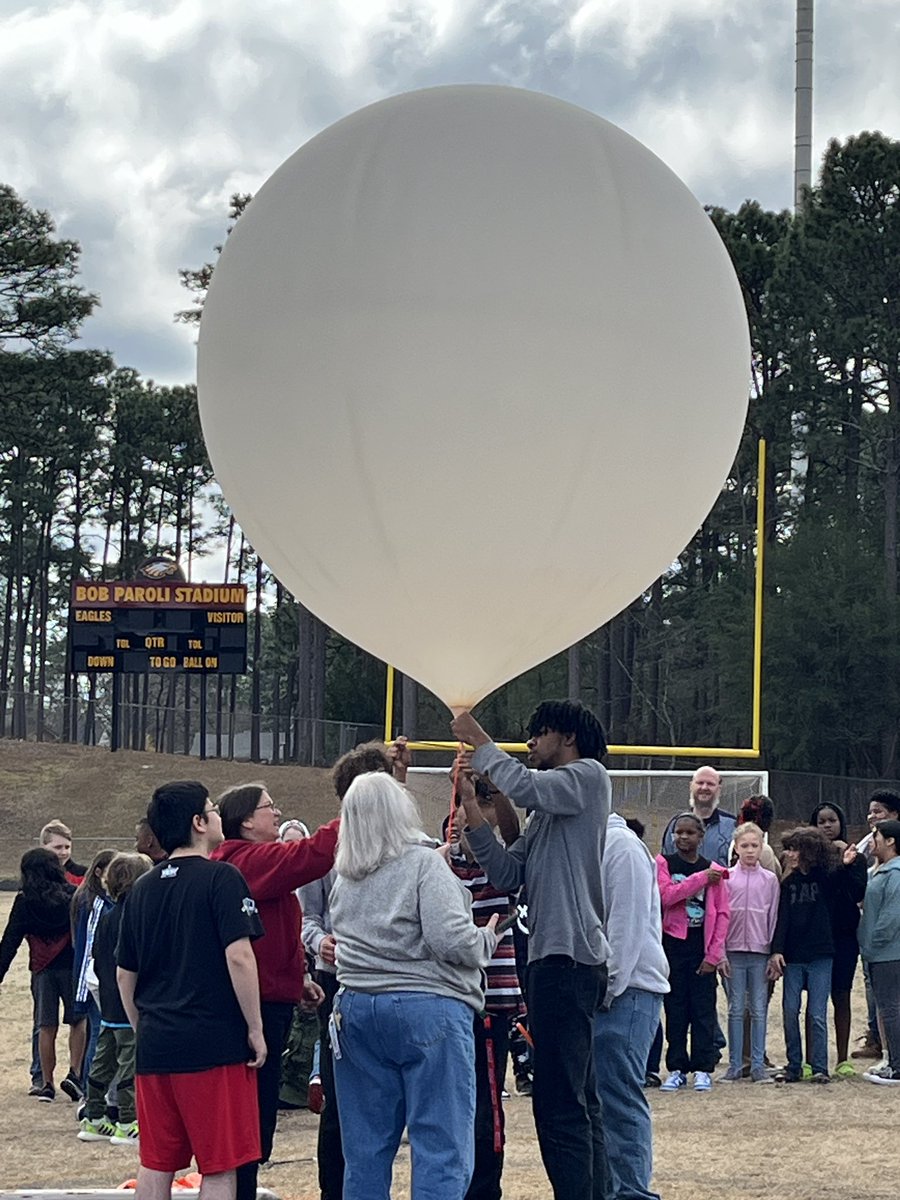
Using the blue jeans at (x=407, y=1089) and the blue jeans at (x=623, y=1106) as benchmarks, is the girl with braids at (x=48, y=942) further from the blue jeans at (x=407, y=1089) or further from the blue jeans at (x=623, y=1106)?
the blue jeans at (x=407, y=1089)

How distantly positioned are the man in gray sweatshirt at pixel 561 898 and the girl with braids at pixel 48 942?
185 inches

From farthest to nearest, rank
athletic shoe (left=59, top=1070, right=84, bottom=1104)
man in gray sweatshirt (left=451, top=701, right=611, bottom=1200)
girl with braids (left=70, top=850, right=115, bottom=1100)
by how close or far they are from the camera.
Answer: athletic shoe (left=59, top=1070, right=84, bottom=1104) < girl with braids (left=70, top=850, right=115, bottom=1100) < man in gray sweatshirt (left=451, top=701, right=611, bottom=1200)

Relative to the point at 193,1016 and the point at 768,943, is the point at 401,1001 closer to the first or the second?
the point at 193,1016

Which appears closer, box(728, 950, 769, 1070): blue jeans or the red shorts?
the red shorts

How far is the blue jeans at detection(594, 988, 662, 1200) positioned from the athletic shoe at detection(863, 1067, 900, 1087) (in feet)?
14.6

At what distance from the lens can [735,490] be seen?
140 ft

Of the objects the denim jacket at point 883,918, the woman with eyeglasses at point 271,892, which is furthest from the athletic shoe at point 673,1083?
the woman with eyeglasses at point 271,892

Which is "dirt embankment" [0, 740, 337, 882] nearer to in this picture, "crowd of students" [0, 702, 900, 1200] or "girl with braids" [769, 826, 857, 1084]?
"girl with braids" [769, 826, 857, 1084]

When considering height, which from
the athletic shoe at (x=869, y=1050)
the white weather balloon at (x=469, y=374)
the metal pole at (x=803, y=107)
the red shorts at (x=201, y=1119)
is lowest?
the athletic shoe at (x=869, y=1050)

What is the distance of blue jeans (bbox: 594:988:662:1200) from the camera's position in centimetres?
552

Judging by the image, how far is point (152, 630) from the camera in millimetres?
30312

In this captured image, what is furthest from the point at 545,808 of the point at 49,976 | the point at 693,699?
the point at 693,699

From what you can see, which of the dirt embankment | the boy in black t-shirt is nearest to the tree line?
the dirt embankment

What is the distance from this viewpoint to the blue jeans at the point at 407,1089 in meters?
4.55
